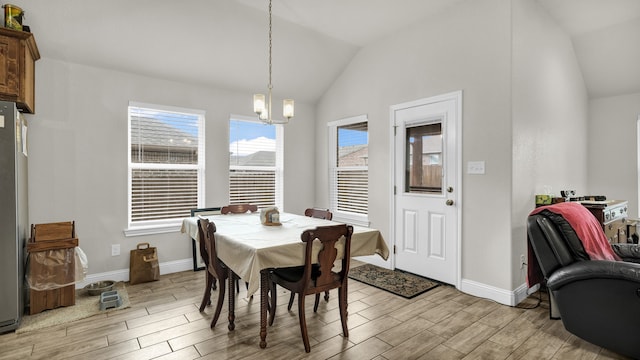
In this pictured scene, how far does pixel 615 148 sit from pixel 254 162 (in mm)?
5051

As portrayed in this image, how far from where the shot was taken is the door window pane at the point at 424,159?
12.6ft

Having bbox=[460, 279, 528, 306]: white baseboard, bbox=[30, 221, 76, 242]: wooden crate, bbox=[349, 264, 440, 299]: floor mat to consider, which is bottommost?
bbox=[349, 264, 440, 299]: floor mat

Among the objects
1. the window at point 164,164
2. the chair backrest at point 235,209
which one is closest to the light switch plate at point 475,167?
the chair backrest at point 235,209

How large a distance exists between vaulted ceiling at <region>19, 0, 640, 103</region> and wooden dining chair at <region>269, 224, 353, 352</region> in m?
2.53

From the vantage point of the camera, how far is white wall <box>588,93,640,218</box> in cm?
448

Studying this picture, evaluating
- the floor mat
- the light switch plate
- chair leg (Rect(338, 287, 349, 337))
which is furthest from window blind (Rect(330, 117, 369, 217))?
chair leg (Rect(338, 287, 349, 337))

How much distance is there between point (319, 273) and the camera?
2539 millimetres

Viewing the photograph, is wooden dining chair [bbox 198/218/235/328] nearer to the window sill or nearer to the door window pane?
the window sill

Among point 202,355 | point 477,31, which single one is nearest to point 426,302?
point 202,355

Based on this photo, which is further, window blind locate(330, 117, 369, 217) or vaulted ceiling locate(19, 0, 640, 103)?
window blind locate(330, 117, 369, 217)

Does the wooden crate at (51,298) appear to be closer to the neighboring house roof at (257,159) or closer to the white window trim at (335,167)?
the neighboring house roof at (257,159)

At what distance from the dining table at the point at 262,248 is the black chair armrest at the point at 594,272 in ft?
4.10

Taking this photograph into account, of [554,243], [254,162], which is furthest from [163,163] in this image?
[554,243]

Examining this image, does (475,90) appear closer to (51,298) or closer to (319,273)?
(319,273)
